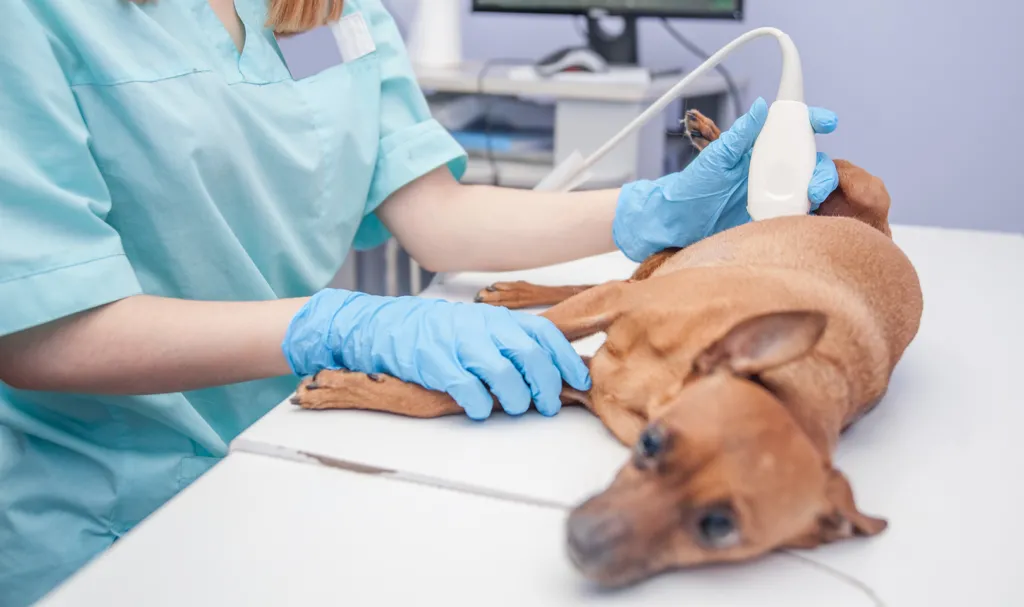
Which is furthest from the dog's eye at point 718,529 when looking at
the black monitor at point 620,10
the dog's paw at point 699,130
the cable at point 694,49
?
the cable at point 694,49

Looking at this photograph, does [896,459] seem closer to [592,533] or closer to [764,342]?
[764,342]

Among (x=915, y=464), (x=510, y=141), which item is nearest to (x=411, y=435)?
(x=915, y=464)

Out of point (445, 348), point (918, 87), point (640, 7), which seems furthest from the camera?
point (918, 87)

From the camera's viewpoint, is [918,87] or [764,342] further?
[918,87]

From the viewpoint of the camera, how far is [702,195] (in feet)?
3.55

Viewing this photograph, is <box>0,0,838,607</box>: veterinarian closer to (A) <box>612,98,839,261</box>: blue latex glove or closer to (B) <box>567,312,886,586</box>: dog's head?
(A) <box>612,98,839,261</box>: blue latex glove

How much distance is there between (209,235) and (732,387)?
0.62 meters

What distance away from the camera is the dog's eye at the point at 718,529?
1.81ft

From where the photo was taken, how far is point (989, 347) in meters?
0.95

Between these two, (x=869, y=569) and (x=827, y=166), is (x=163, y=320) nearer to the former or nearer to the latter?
(x=869, y=569)

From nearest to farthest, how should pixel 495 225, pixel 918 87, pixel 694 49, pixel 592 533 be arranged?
pixel 592 533 → pixel 495 225 → pixel 918 87 → pixel 694 49

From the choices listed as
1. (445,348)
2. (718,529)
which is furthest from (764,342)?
(445,348)

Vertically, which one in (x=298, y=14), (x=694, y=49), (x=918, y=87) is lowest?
(x=918, y=87)

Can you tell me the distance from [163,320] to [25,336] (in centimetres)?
12
